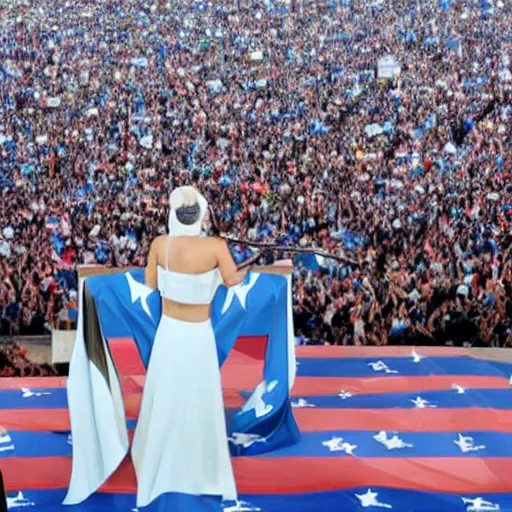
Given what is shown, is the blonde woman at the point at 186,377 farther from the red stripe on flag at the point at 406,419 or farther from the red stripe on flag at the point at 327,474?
the red stripe on flag at the point at 406,419

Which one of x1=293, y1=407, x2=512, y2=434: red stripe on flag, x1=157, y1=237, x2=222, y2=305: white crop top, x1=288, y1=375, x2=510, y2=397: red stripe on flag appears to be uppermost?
x1=157, y1=237, x2=222, y2=305: white crop top

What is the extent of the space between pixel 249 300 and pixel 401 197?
2500mm

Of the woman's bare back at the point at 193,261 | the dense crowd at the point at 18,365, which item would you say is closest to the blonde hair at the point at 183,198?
the woman's bare back at the point at 193,261

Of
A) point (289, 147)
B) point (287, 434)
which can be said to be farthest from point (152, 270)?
point (289, 147)

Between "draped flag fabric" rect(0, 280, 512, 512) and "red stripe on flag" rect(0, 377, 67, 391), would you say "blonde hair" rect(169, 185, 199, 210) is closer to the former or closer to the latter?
"draped flag fabric" rect(0, 280, 512, 512)

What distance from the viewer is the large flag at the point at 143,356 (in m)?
3.46

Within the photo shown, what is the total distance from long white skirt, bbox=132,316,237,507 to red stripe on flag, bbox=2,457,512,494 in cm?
20

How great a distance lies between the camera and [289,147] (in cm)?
609

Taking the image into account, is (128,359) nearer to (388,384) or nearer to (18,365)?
(18,365)

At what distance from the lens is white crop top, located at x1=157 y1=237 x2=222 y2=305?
3.33m

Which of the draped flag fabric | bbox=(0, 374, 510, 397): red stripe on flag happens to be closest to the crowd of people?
bbox=(0, 374, 510, 397): red stripe on flag

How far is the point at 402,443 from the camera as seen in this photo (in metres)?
3.90

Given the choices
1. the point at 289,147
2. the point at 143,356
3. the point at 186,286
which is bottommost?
the point at 143,356

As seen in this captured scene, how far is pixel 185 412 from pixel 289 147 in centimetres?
324
